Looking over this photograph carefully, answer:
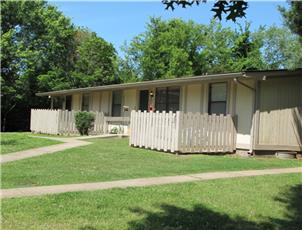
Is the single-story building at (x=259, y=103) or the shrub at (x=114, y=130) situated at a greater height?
the single-story building at (x=259, y=103)

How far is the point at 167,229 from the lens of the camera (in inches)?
243

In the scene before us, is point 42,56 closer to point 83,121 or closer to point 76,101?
point 76,101

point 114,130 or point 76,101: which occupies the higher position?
point 76,101

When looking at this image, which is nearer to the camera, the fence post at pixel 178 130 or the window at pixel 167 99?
the fence post at pixel 178 130

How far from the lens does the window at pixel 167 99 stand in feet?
68.5

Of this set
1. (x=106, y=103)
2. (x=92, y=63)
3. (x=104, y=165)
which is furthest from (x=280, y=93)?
(x=92, y=63)

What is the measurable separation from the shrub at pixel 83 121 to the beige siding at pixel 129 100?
5.94 feet

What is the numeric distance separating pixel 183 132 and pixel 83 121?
9249 mm

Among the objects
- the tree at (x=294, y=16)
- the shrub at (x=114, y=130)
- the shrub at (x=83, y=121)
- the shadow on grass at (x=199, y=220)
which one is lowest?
the shadow on grass at (x=199, y=220)

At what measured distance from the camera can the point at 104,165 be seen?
1170 centimetres

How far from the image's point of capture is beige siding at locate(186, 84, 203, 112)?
62.6 feet

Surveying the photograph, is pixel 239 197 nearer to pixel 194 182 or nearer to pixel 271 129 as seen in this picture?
pixel 194 182

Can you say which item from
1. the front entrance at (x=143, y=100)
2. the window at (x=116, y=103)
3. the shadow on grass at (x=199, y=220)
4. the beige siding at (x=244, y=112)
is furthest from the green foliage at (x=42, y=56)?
the shadow on grass at (x=199, y=220)

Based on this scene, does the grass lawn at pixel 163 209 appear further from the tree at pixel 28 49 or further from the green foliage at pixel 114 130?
the tree at pixel 28 49
